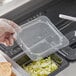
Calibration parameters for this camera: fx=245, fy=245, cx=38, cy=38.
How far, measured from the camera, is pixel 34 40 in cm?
100

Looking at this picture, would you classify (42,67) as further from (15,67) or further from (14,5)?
(14,5)

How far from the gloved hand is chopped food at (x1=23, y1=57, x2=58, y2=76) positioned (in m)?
0.12

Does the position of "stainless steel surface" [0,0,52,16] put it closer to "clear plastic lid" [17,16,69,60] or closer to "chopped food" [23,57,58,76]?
"clear plastic lid" [17,16,69,60]

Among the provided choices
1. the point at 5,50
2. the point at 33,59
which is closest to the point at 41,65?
the point at 33,59

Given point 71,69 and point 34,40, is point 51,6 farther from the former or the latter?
point 71,69

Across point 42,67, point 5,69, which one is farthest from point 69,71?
point 5,69

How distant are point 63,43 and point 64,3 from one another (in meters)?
0.30

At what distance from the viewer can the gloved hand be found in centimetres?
87

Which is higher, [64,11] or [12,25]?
[12,25]

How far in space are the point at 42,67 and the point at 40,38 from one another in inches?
5.1

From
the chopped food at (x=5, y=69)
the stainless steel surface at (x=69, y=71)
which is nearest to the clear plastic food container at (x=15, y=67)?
the chopped food at (x=5, y=69)

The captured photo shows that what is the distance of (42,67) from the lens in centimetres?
94

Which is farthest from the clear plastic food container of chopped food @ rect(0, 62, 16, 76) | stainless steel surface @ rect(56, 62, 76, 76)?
stainless steel surface @ rect(56, 62, 76, 76)

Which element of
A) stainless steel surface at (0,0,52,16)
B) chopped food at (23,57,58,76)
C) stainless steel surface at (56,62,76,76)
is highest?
stainless steel surface at (0,0,52,16)
